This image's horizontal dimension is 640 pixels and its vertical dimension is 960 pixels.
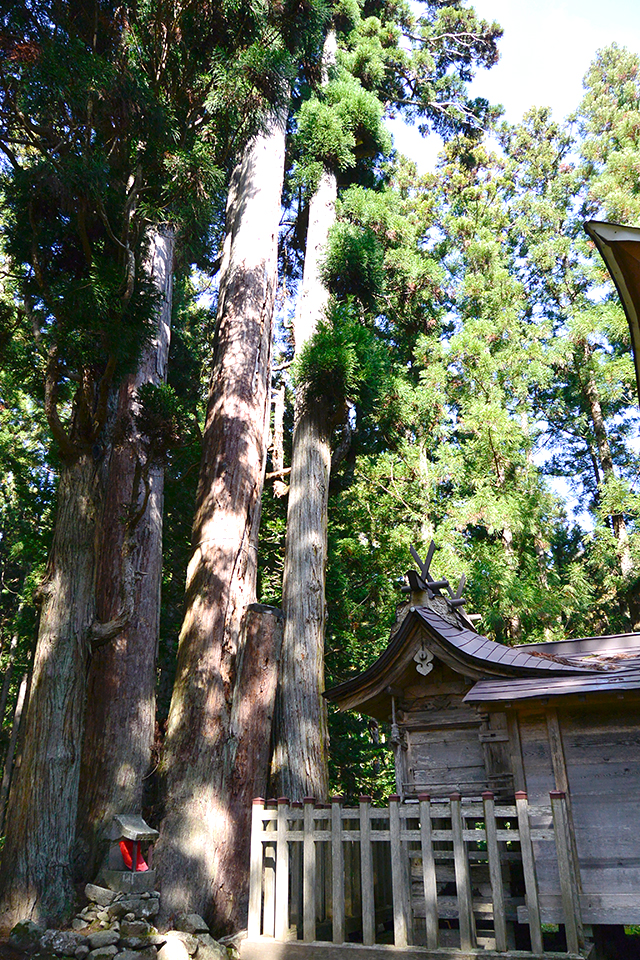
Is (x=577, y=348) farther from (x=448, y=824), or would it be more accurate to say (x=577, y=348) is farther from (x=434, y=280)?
(x=448, y=824)

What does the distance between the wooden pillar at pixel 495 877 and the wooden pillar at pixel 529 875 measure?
0.16 meters

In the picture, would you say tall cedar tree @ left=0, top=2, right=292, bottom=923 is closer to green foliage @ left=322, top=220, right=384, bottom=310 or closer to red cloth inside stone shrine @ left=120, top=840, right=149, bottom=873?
red cloth inside stone shrine @ left=120, top=840, right=149, bottom=873

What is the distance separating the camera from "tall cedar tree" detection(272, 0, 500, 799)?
6.97m

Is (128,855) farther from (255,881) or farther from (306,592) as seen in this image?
(306,592)

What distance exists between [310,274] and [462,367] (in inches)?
172

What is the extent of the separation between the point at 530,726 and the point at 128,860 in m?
3.29

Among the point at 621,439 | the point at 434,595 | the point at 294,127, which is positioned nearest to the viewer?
the point at 434,595

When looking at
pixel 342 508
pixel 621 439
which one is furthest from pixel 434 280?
pixel 621 439

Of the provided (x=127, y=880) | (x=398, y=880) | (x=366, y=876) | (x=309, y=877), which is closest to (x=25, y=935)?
(x=127, y=880)

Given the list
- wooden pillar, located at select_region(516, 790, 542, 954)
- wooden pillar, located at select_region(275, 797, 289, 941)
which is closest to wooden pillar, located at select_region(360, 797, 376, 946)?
wooden pillar, located at select_region(275, 797, 289, 941)

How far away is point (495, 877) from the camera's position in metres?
4.02

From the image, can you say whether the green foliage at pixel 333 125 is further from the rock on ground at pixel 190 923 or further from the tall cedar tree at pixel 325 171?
the rock on ground at pixel 190 923

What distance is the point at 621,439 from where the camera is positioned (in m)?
16.5

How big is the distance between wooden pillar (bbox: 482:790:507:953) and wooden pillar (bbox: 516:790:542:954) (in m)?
0.16
